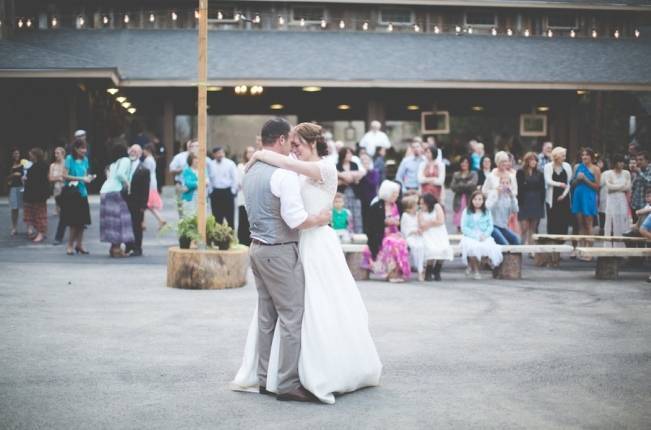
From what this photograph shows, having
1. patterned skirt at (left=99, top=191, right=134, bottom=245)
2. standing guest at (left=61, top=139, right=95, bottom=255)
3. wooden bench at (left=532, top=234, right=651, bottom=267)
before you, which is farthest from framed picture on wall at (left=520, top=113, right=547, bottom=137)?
patterned skirt at (left=99, top=191, right=134, bottom=245)

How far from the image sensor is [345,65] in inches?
1065

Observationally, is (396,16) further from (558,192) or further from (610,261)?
(610,261)

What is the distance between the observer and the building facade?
2634 centimetres

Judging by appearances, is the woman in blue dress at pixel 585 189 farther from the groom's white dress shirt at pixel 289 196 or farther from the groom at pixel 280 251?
the groom's white dress shirt at pixel 289 196

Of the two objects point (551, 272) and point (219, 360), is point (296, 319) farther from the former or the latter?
point (551, 272)

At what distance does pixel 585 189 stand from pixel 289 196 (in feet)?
36.4

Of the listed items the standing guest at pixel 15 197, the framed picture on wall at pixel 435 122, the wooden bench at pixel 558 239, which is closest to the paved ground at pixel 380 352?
the wooden bench at pixel 558 239

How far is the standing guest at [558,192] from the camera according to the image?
16.2 meters

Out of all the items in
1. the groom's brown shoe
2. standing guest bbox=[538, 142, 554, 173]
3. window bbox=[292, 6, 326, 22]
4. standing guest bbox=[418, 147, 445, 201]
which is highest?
window bbox=[292, 6, 326, 22]

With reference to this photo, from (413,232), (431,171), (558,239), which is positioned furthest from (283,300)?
(431,171)

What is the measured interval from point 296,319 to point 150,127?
82.7 ft

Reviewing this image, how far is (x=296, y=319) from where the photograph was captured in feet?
20.8

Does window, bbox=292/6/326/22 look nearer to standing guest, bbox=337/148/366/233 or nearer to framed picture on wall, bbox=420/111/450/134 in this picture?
framed picture on wall, bbox=420/111/450/134

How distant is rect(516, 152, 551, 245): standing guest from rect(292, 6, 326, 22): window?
1553 cm
